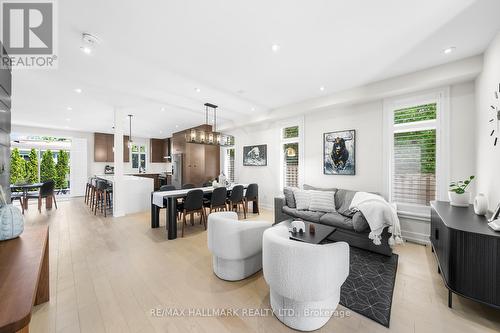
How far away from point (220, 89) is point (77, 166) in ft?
27.0

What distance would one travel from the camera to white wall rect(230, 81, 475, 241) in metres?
3.21

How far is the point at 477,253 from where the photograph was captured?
1743mm

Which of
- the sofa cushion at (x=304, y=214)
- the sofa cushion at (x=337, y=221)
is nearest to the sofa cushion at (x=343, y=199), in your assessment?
the sofa cushion at (x=337, y=221)

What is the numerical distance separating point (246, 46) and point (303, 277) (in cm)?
272

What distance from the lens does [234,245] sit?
233 centimetres

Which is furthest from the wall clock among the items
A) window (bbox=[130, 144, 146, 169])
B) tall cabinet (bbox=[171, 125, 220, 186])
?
window (bbox=[130, 144, 146, 169])

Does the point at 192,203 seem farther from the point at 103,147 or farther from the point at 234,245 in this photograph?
the point at 103,147

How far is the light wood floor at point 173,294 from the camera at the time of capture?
1764mm

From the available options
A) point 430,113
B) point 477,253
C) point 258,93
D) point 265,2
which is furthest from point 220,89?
point 477,253

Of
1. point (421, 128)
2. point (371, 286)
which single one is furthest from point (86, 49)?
point (421, 128)

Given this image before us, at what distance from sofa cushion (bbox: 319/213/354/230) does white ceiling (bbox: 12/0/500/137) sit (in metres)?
2.51

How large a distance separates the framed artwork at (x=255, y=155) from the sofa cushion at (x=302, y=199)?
2061mm

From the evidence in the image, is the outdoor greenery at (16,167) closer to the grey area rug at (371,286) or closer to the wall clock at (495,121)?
the grey area rug at (371,286)

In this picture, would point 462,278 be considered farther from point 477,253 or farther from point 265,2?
point 265,2
